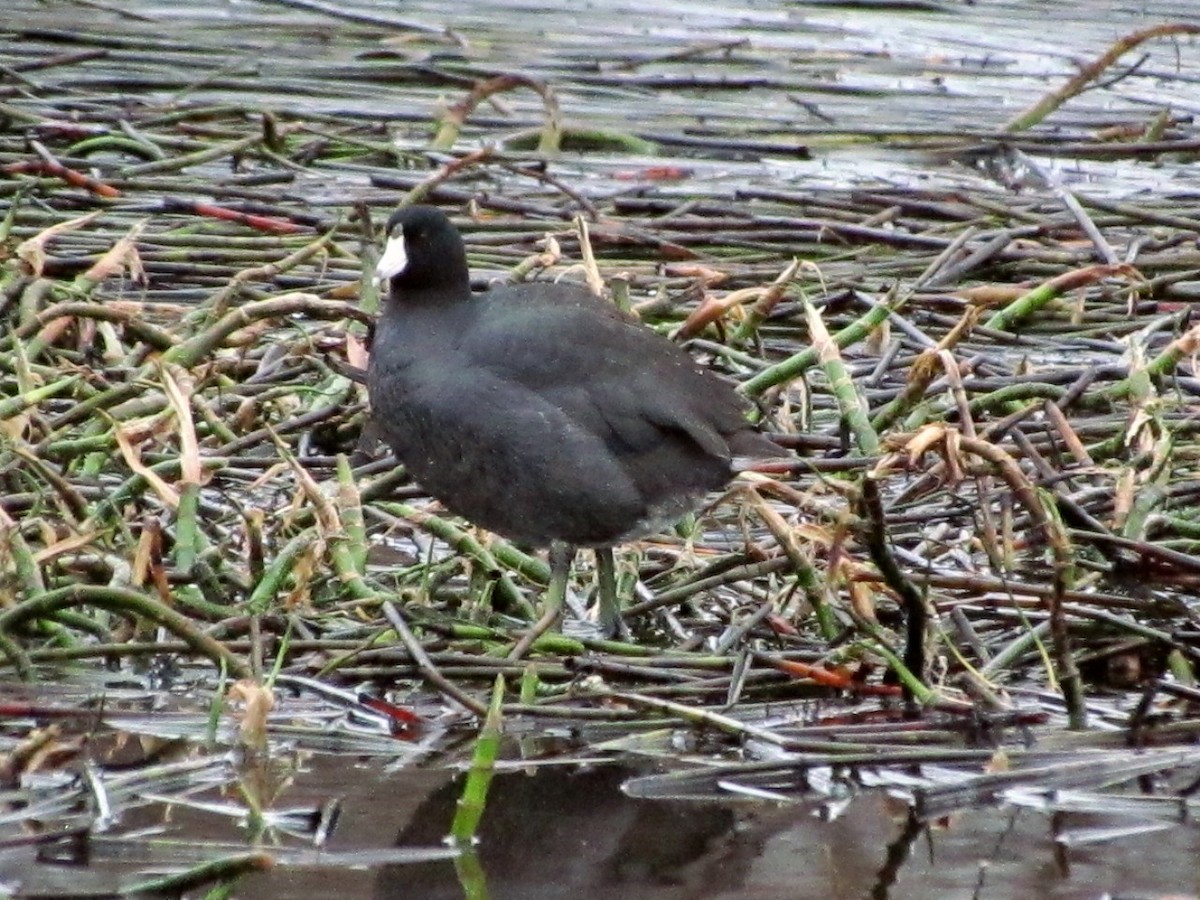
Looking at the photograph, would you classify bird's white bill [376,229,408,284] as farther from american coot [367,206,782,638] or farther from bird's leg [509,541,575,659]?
bird's leg [509,541,575,659]

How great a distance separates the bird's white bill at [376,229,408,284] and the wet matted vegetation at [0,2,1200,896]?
0.21 meters

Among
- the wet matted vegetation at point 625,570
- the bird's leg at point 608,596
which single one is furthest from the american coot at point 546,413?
the wet matted vegetation at point 625,570

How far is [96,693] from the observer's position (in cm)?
459

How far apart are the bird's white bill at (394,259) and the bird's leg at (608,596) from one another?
2.45ft

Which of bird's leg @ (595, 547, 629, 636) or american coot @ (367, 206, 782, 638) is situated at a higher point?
american coot @ (367, 206, 782, 638)

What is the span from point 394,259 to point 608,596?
0.87 m

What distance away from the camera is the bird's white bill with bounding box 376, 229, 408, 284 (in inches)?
209

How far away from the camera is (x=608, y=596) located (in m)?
5.18

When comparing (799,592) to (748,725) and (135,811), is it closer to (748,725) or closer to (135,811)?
(748,725)

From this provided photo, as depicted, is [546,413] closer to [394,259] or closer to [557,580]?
[557,580]

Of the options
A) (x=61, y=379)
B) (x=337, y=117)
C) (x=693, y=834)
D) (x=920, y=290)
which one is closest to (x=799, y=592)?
(x=693, y=834)

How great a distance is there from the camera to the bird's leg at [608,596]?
509 cm

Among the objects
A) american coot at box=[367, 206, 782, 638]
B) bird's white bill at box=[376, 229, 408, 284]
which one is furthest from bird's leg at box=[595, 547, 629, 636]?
bird's white bill at box=[376, 229, 408, 284]

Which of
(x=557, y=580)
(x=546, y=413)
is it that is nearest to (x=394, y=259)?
(x=546, y=413)
